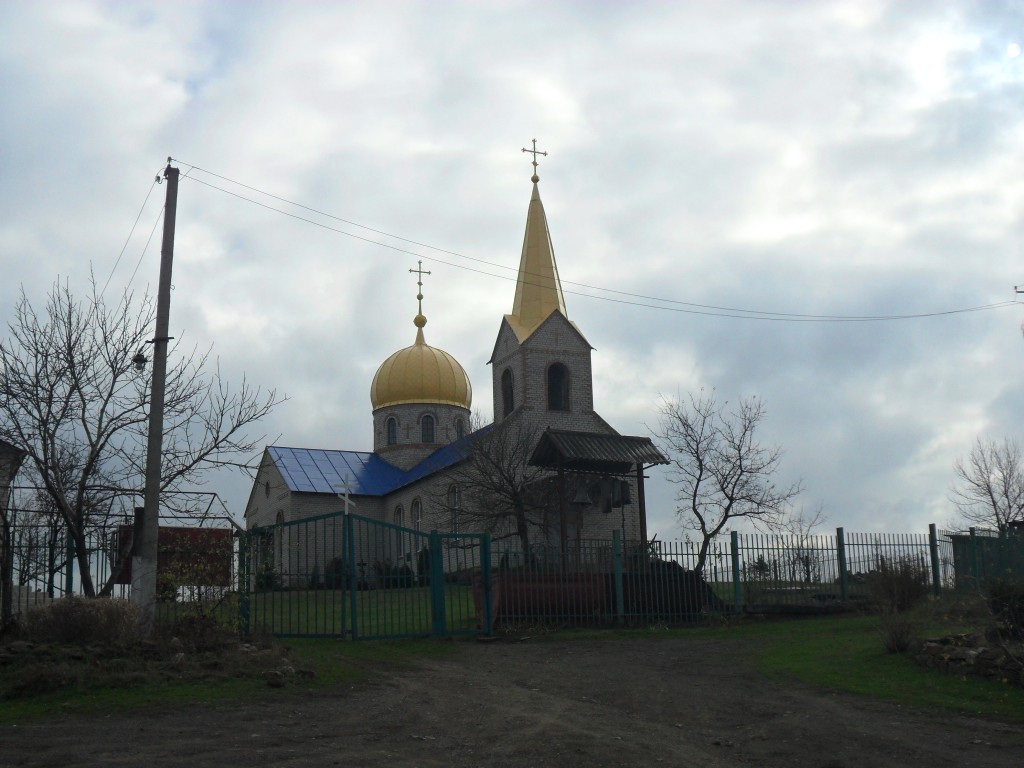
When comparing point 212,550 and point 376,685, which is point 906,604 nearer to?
point 376,685

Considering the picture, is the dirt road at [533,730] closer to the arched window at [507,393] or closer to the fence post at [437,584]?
the fence post at [437,584]

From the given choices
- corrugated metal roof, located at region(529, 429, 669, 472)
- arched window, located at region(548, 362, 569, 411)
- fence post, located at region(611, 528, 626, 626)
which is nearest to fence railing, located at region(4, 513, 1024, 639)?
Result: fence post, located at region(611, 528, 626, 626)

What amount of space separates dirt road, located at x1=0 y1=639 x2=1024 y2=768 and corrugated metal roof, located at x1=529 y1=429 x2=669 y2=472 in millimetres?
16054

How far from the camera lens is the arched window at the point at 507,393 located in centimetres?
4050

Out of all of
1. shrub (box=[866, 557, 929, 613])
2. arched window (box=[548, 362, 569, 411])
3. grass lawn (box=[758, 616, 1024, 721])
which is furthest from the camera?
arched window (box=[548, 362, 569, 411])

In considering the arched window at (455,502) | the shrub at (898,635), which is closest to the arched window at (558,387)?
the arched window at (455,502)

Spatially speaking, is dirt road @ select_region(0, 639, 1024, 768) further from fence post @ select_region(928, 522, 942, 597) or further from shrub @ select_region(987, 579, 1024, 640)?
fence post @ select_region(928, 522, 942, 597)

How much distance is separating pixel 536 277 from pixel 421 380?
409 inches

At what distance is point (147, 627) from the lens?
13.2 m

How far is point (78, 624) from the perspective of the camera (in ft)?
40.8

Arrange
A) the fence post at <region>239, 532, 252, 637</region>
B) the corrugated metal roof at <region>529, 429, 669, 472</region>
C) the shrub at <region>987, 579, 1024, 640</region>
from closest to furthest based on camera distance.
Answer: the shrub at <region>987, 579, 1024, 640</region> → the fence post at <region>239, 532, 252, 637</region> → the corrugated metal roof at <region>529, 429, 669, 472</region>

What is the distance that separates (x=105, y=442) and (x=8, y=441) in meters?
1.46

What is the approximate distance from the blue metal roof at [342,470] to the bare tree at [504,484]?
702cm

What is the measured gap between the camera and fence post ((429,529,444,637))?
59.0 feet
